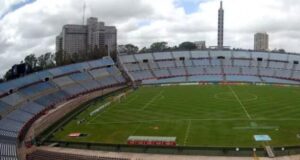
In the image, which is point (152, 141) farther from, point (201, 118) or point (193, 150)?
point (201, 118)

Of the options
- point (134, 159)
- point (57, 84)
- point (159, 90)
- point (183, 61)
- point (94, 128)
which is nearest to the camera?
point (134, 159)

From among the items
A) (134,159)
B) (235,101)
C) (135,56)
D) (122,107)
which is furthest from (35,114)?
(135,56)

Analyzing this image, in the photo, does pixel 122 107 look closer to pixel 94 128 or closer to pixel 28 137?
pixel 94 128

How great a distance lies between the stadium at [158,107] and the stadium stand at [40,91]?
202mm

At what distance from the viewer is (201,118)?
207 feet

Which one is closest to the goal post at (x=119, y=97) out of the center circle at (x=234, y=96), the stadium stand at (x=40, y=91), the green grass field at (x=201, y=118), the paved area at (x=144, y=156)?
the green grass field at (x=201, y=118)

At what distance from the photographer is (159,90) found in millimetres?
99500

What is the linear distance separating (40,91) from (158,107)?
2509cm

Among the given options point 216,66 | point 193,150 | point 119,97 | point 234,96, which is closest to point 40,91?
point 119,97

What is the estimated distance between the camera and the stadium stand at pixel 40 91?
56.2 meters

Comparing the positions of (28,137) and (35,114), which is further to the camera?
(35,114)

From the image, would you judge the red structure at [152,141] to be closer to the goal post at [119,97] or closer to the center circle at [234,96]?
the goal post at [119,97]

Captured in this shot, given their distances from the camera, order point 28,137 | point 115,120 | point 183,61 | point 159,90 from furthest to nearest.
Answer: point 183,61
point 159,90
point 115,120
point 28,137

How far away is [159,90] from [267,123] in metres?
44.8
